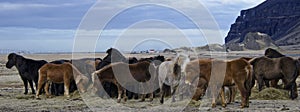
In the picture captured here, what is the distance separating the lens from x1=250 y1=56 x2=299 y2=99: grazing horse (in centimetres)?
1827

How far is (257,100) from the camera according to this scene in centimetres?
1759

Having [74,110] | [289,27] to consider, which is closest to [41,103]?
[74,110]

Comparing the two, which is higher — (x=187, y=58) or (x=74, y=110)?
(x=187, y=58)

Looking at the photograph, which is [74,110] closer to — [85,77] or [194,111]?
[194,111]

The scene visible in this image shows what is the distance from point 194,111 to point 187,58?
273 cm

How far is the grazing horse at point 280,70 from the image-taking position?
59.9 ft

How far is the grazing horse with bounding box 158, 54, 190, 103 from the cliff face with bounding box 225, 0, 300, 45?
413 ft

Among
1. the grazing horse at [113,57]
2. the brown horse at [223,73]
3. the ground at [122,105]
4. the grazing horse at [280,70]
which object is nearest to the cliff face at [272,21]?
the grazing horse at [113,57]

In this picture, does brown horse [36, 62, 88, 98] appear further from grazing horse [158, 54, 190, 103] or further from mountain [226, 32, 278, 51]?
mountain [226, 32, 278, 51]

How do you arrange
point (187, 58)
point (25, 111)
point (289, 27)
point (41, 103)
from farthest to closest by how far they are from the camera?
point (289, 27)
point (41, 103)
point (187, 58)
point (25, 111)

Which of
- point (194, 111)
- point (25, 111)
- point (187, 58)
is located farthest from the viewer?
point (187, 58)

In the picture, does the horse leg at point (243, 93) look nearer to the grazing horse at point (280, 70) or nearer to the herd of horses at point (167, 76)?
the herd of horses at point (167, 76)

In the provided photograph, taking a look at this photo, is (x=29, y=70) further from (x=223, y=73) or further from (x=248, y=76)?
(x=248, y=76)

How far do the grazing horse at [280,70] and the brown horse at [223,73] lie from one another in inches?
125
